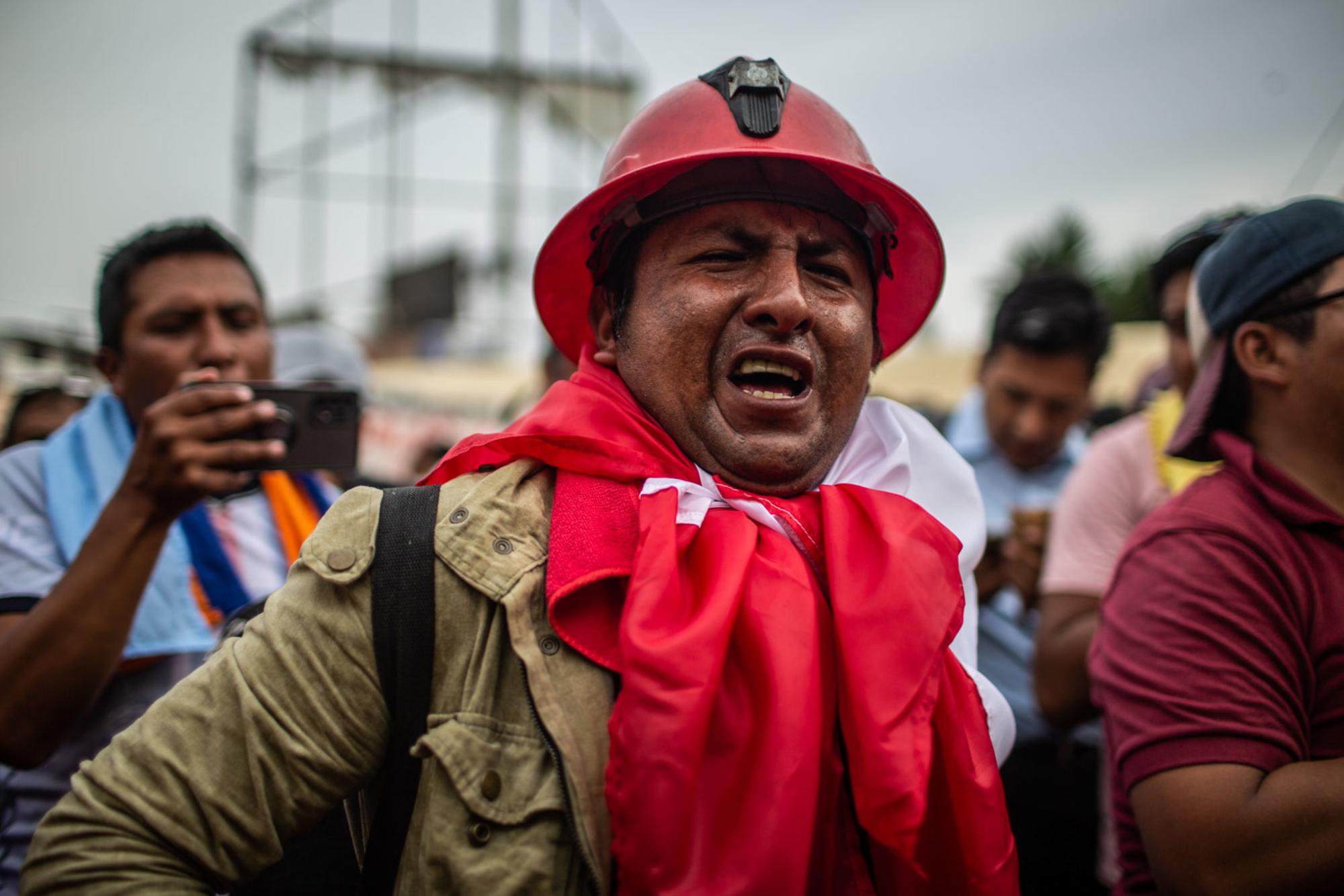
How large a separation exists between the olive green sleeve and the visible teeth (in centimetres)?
78

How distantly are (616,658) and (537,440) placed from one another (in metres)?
0.46

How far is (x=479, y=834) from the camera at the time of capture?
4.24 feet

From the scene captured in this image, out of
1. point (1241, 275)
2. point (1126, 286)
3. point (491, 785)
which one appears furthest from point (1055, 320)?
point (1126, 286)

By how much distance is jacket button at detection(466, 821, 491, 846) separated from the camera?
129 centimetres

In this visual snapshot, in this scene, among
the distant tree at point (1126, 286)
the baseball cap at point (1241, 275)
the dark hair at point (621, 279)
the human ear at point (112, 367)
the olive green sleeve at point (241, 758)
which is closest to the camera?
the olive green sleeve at point (241, 758)

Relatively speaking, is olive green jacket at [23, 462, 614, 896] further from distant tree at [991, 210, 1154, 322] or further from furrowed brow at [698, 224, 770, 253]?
distant tree at [991, 210, 1154, 322]

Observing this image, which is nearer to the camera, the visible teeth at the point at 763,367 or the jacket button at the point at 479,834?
the jacket button at the point at 479,834

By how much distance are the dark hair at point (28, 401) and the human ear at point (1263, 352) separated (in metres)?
4.22

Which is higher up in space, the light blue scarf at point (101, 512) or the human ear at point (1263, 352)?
the human ear at point (1263, 352)

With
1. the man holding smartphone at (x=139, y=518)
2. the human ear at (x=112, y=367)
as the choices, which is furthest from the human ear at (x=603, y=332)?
the human ear at (x=112, y=367)

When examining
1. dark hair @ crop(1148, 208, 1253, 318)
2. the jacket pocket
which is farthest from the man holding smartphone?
dark hair @ crop(1148, 208, 1253, 318)

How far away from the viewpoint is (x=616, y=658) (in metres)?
1.39

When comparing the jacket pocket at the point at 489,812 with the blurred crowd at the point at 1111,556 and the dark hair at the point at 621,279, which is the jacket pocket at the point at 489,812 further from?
the dark hair at the point at 621,279

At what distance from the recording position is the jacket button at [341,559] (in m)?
1.38
